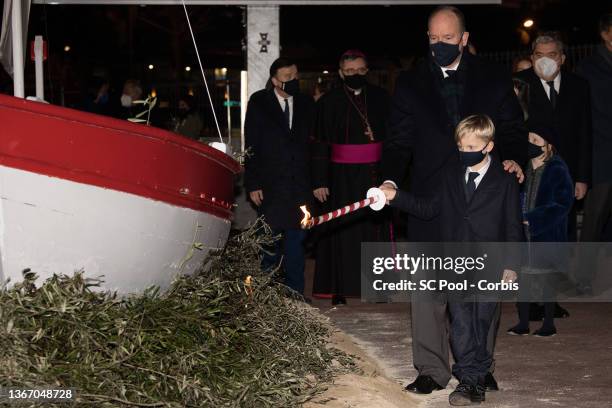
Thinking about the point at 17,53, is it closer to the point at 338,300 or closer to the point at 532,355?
the point at 532,355

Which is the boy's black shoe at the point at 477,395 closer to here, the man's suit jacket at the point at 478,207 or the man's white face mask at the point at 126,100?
the man's suit jacket at the point at 478,207

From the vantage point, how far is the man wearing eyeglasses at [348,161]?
418 inches

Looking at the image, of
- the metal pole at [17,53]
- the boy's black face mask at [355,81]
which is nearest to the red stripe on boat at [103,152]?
the metal pole at [17,53]

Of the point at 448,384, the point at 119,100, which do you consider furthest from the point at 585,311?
the point at 119,100

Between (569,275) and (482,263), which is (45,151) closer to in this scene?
(482,263)

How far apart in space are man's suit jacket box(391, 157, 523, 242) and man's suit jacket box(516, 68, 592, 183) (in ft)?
10.6

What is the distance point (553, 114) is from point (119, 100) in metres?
6.03

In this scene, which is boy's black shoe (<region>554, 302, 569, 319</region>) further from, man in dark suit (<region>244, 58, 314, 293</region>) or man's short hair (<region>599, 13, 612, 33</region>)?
man's short hair (<region>599, 13, 612, 33</region>)

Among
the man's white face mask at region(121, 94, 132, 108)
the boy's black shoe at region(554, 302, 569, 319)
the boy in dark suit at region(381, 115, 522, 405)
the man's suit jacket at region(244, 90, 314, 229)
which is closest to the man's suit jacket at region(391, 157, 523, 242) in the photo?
the boy in dark suit at region(381, 115, 522, 405)

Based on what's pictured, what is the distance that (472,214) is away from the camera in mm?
6730

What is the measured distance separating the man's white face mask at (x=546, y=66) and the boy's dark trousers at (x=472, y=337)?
138 inches

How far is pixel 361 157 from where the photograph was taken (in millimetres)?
10719

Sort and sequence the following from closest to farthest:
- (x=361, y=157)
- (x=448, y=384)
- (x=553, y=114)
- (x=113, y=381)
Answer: (x=113, y=381) → (x=448, y=384) → (x=553, y=114) → (x=361, y=157)

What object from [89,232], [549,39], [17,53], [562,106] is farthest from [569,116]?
[89,232]
